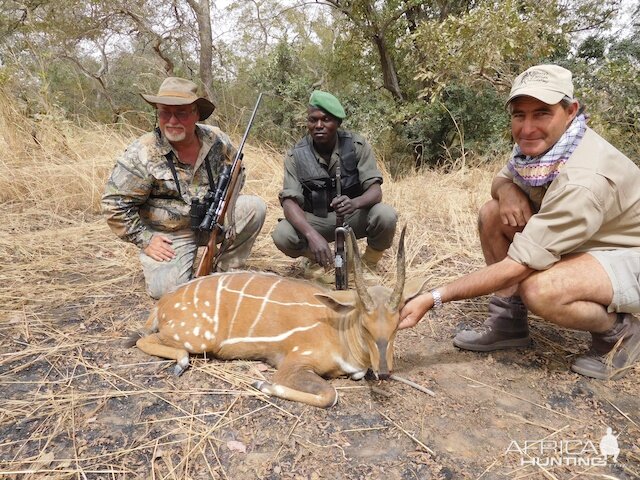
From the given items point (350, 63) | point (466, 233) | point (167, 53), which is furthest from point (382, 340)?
point (167, 53)

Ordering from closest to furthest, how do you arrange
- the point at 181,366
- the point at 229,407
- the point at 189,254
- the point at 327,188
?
the point at 229,407 < the point at 181,366 < the point at 189,254 < the point at 327,188

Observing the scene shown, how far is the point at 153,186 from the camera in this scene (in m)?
4.32

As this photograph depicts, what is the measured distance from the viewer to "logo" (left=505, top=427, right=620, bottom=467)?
95.2 inches

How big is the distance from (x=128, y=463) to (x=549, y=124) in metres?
3.05

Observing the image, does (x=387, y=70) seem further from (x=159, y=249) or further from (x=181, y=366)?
(x=181, y=366)

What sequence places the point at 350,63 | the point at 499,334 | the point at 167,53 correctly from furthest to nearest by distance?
the point at 167,53, the point at 350,63, the point at 499,334

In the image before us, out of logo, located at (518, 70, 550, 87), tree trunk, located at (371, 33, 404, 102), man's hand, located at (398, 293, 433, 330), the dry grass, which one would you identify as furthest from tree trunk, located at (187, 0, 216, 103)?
man's hand, located at (398, 293, 433, 330)

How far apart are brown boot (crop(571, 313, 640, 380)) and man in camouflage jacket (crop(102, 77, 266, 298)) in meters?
3.18

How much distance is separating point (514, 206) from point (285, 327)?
5.97ft

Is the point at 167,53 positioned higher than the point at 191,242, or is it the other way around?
the point at 167,53

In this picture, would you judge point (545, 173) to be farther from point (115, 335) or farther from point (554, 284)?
point (115, 335)

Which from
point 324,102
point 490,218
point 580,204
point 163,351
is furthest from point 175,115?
point 580,204

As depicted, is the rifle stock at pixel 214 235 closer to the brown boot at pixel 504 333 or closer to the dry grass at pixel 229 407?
the dry grass at pixel 229 407

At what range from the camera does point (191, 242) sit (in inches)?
178
